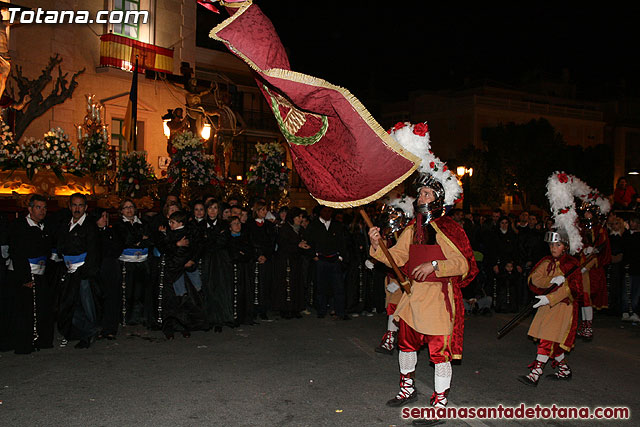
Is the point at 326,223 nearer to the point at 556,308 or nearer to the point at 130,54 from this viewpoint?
the point at 556,308

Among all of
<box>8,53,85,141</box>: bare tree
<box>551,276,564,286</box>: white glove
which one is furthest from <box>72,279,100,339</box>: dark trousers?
<box>8,53,85,141</box>: bare tree

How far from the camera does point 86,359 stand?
714 centimetres

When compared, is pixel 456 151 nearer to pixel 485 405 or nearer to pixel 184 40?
pixel 184 40

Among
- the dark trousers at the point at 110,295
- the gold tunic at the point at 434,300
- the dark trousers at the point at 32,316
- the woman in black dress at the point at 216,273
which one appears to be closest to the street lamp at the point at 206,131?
the woman in black dress at the point at 216,273

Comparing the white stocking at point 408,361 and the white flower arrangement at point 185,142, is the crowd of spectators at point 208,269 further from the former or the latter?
the white flower arrangement at point 185,142

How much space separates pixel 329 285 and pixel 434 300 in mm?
5141

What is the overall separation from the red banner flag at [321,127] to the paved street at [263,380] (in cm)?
209

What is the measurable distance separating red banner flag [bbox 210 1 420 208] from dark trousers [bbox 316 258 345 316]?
18.0ft

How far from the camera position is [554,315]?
22.0ft

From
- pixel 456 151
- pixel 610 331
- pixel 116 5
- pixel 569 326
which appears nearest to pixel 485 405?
pixel 569 326

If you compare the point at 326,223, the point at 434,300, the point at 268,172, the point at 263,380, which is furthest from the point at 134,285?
the point at 434,300

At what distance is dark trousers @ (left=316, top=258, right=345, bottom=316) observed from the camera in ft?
34.2

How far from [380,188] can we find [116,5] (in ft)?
53.8

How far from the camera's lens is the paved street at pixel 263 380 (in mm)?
5293
